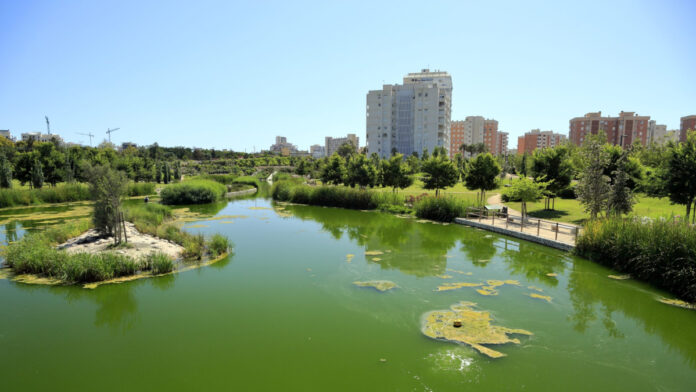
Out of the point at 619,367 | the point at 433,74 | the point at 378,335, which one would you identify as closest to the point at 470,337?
the point at 378,335

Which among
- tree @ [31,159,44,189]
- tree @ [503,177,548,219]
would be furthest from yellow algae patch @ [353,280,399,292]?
tree @ [31,159,44,189]

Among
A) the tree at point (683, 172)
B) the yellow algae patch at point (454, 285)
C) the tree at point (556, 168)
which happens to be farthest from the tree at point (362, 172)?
the yellow algae patch at point (454, 285)

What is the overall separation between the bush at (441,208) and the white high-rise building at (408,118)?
68.3 metres

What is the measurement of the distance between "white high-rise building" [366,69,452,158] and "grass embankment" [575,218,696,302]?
79253 millimetres

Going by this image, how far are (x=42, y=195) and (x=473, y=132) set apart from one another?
12438cm

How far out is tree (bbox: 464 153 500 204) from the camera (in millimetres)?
27953

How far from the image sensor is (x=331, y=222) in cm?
2681

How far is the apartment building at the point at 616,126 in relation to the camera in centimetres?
10756

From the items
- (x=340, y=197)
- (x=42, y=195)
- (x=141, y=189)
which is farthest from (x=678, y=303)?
(x=141, y=189)

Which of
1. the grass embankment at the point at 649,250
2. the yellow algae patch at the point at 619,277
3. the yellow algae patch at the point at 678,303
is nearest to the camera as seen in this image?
the yellow algae patch at the point at 678,303

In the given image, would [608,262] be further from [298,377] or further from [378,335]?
[298,377]

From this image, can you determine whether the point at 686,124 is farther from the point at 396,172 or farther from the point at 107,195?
the point at 107,195

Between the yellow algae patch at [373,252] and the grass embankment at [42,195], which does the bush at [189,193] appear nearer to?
the grass embankment at [42,195]

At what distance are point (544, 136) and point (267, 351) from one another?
159 meters
